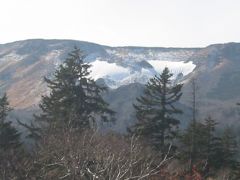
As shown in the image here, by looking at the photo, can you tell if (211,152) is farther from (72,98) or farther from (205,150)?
(72,98)

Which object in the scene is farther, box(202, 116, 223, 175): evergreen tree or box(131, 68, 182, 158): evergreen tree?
box(131, 68, 182, 158): evergreen tree

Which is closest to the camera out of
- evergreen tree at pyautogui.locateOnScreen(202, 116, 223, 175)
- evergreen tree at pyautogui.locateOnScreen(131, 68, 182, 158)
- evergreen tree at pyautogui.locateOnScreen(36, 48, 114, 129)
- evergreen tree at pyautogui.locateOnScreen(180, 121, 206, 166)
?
evergreen tree at pyautogui.locateOnScreen(180, 121, 206, 166)

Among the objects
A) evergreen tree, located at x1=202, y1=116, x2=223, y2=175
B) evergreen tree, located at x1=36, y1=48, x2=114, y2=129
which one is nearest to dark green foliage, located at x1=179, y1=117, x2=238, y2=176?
evergreen tree, located at x1=202, y1=116, x2=223, y2=175

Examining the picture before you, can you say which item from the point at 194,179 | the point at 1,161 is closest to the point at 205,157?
the point at 194,179

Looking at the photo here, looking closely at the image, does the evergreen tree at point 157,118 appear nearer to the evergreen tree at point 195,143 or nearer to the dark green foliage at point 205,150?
the evergreen tree at point 195,143

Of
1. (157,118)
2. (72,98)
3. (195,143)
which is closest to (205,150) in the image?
(195,143)

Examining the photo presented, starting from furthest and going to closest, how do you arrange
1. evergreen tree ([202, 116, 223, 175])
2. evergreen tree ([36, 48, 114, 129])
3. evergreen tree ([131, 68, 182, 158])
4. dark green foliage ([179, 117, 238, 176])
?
evergreen tree ([131, 68, 182, 158]) < evergreen tree ([36, 48, 114, 129]) < evergreen tree ([202, 116, 223, 175]) < dark green foliage ([179, 117, 238, 176])

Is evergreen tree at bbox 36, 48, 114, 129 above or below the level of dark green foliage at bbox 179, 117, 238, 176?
above

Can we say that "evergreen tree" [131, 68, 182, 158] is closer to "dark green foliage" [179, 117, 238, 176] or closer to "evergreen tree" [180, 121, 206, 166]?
"evergreen tree" [180, 121, 206, 166]

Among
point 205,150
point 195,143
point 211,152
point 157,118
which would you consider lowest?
point 211,152

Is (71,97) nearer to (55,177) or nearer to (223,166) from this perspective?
(223,166)

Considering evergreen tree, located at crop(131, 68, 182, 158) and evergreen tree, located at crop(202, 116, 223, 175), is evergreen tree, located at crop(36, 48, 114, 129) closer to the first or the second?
evergreen tree, located at crop(131, 68, 182, 158)

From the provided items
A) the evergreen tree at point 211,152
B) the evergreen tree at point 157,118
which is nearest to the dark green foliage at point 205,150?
the evergreen tree at point 211,152

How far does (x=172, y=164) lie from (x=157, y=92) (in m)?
5.33
